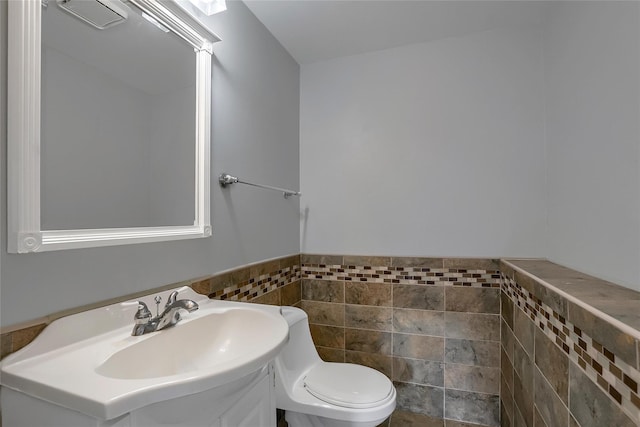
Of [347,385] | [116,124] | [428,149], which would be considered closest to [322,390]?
[347,385]

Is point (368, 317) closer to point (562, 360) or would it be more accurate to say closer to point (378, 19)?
point (562, 360)

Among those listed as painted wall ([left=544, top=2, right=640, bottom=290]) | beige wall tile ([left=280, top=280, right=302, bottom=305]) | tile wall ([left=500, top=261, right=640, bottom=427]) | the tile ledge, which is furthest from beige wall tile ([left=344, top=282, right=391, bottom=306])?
painted wall ([left=544, top=2, right=640, bottom=290])

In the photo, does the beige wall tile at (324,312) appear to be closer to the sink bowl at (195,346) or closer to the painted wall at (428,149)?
the painted wall at (428,149)

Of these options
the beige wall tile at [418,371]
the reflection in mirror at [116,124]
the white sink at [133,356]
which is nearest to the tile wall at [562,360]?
the beige wall tile at [418,371]

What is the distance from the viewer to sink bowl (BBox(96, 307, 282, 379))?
2.65 feet

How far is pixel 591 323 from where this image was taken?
29.6 inches

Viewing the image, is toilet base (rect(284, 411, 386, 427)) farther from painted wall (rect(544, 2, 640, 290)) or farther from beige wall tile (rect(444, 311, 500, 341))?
painted wall (rect(544, 2, 640, 290))

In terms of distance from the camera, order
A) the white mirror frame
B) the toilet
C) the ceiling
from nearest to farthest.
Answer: the white mirror frame
the toilet
the ceiling

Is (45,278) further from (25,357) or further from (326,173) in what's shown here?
(326,173)

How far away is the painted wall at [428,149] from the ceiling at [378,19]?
9 centimetres

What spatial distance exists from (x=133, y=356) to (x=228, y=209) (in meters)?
0.71

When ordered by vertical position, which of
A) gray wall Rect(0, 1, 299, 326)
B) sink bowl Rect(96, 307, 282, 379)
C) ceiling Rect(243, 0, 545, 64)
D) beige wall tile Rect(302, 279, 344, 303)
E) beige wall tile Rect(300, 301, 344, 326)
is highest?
ceiling Rect(243, 0, 545, 64)

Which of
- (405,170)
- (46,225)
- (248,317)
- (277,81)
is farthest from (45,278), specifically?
(405,170)

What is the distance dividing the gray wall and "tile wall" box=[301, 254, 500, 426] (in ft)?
1.73
